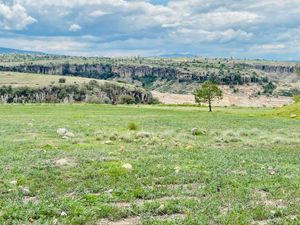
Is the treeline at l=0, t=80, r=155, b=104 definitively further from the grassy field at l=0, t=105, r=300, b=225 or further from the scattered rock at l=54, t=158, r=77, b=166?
the scattered rock at l=54, t=158, r=77, b=166

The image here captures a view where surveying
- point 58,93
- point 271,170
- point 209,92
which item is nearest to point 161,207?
point 271,170

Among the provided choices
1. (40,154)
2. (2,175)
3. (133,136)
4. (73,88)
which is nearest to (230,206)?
(2,175)

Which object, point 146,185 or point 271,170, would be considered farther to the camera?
point 271,170

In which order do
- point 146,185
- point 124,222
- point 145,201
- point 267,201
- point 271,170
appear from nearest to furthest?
point 124,222 → point 145,201 → point 267,201 → point 146,185 → point 271,170

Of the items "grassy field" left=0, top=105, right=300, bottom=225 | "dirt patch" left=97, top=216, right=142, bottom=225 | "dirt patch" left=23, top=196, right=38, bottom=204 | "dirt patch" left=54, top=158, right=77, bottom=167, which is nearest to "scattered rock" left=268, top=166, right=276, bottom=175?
"grassy field" left=0, top=105, right=300, bottom=225

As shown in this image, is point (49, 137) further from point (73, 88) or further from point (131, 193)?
point (73, 88)

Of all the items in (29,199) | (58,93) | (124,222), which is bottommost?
(58,93)

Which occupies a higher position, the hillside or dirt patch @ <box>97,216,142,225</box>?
dirt patch @ <box>97,216,142,225</box>

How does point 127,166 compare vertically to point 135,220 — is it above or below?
below

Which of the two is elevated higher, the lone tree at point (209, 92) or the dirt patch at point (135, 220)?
the dirt patch at point (135, 220)

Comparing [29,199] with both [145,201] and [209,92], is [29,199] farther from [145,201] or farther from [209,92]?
[209,92]

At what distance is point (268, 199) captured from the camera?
44.0 ft

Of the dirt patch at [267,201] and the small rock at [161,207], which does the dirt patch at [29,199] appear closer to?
the small rock at [161,207]

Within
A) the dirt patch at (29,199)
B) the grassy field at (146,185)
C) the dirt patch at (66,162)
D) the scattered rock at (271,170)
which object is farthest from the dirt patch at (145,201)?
the dirt patch at (66,162)
